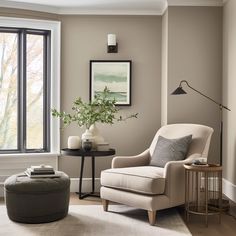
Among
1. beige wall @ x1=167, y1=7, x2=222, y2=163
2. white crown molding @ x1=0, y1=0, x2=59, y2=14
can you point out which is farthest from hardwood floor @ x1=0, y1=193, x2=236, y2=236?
white crown molding @ x1=0, y1=0, x2=59, y2=14

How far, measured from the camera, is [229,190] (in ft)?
15.5

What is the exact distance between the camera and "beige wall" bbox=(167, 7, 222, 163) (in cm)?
501

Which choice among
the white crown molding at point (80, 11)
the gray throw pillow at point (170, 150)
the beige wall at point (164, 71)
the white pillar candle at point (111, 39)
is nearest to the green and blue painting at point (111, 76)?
the white pillar candle at point (111, 39)

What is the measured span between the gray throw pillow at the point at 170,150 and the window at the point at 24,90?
1679 millimetres

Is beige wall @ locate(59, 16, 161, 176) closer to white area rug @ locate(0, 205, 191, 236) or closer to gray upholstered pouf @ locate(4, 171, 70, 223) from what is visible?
white area rug @ locate(0, 205, 191, 236)

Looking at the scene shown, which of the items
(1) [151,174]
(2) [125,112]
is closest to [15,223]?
(1) [151,174]

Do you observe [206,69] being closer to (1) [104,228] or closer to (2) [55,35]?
(2) [55,35]

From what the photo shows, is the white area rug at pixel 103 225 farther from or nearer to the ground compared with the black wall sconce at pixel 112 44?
nearer to the ground

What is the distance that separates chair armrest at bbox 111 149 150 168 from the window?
1342mm

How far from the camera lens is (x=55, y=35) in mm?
5301

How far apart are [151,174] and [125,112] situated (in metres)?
1.66

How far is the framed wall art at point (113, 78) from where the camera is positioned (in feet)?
17.4

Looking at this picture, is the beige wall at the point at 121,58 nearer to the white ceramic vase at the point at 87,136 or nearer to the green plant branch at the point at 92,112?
the green plant branch at the point at 92,112

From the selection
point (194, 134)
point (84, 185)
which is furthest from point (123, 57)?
point (84, 185)
